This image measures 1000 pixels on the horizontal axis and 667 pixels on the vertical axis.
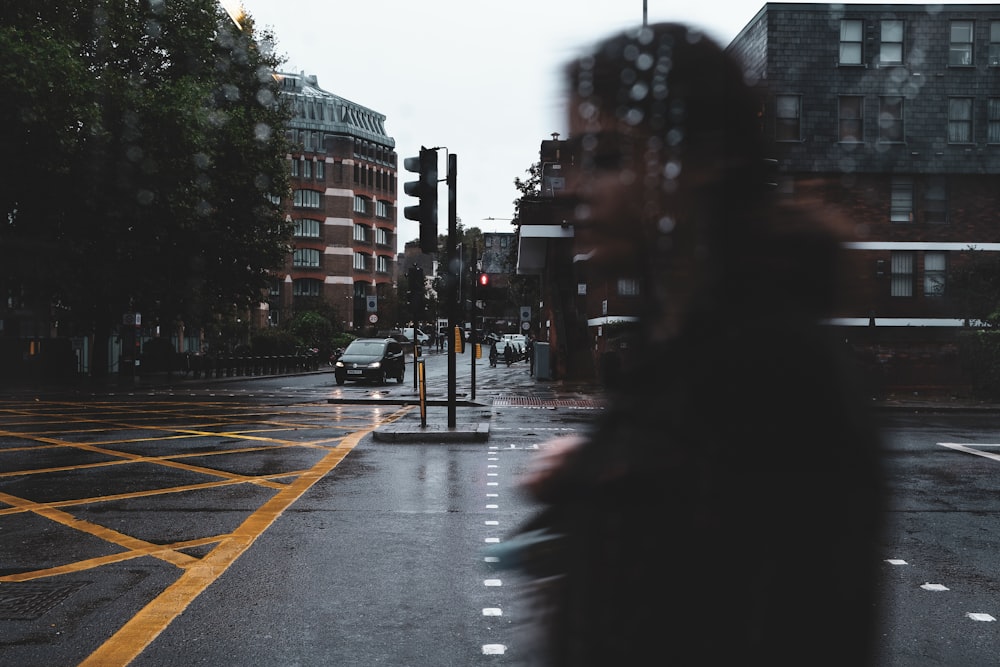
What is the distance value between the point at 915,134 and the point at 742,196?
3265cm

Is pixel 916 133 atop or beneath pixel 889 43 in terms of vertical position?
beneath

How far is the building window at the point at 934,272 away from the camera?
30312 millimetres

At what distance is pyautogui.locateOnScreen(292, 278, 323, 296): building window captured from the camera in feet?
283

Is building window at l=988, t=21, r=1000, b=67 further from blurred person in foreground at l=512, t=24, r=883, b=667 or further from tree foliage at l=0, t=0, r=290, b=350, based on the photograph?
blurred person in foreground at l=512, t=24, r=883, b=667

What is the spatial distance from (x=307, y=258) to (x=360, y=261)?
20.3 feet

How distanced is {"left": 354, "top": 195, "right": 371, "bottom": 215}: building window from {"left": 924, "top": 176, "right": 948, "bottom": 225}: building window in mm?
65666

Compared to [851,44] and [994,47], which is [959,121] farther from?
[851,44]

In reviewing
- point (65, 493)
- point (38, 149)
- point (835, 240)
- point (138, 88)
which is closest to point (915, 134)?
point (138, 88)

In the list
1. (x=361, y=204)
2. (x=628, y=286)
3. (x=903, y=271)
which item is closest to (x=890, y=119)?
(x=903, y=271)

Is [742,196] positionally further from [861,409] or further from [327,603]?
[327,603]

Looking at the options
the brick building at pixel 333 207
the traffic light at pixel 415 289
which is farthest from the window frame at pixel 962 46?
the brick building at pixel 333 207

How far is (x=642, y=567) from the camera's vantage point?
1.49 metres

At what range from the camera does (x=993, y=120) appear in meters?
30.7

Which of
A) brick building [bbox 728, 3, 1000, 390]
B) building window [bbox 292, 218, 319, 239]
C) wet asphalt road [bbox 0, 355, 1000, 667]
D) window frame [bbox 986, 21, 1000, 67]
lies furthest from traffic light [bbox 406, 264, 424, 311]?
building window [bbox 292, 218, 319, 239]
